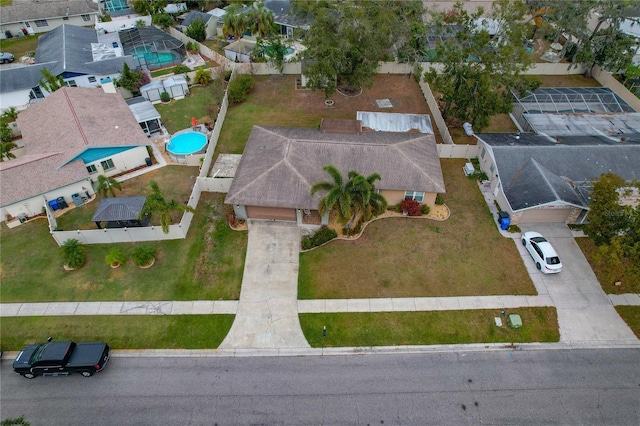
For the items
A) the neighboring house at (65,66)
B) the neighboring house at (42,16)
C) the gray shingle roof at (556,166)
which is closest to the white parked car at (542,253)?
the gray shingle roof at (556,166)

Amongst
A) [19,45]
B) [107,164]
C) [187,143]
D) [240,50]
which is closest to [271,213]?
[187,143]

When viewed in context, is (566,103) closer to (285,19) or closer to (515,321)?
(515,321)

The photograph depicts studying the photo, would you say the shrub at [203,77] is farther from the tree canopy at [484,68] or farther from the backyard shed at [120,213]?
the tree canopy at [484,68]

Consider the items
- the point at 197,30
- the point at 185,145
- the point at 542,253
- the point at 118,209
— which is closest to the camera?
the point at 542,253

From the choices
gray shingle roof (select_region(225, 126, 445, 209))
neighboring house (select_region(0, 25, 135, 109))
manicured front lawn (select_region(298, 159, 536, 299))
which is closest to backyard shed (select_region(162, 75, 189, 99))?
neighboring house (select_region(0, 25, 135, 109))

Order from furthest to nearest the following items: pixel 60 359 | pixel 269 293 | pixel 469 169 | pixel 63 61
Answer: pixel 63 61
pixel 469 169
pixel 269 293
pixel 60 359
